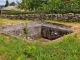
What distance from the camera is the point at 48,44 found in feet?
25.8

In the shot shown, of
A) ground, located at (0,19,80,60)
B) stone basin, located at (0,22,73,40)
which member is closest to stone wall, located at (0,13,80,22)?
stone basin, located at (0,22,73,40)

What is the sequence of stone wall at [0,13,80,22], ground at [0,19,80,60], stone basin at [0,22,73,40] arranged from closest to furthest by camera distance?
1. ground at [0,19,80,60]
2. stone basin at [0,22,73,40]
3. stone wall at [0,13,80,22]

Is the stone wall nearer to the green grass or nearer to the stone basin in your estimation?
the stone basin

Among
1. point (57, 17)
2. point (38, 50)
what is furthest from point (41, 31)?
point (38, 50)

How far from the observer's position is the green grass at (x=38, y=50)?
6.54 m

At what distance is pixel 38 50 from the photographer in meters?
7.02

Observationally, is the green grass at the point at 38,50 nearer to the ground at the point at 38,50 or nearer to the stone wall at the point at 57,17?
the ground at the point at 38,50

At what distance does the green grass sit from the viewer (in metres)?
6.54

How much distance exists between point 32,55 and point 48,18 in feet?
33.9

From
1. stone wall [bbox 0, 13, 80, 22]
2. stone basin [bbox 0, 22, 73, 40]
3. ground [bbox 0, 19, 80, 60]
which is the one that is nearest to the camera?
ground [bbox 0, 19, 80, 60]

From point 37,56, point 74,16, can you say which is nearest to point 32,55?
point 37,56

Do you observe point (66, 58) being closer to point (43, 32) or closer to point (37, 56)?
point (37, 56)

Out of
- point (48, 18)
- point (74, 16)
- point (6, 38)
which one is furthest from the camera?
point (48, 18)

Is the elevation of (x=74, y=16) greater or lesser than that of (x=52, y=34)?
greater
